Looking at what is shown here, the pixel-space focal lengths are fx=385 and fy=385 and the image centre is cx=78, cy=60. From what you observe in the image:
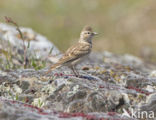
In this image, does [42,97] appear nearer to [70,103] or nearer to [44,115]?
[70,103]

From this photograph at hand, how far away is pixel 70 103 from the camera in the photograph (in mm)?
9328

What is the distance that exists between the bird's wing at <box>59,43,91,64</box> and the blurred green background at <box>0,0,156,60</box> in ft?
57.8

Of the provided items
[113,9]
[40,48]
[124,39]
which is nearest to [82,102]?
[40,48]

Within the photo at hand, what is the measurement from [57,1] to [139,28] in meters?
8.83

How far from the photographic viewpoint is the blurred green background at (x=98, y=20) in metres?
31.5

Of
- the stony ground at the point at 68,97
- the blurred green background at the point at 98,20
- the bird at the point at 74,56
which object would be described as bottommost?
the stony ground at the point at 68,97

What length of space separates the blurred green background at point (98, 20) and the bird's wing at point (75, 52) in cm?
1762

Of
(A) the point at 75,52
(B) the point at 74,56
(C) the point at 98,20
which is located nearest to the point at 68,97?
(B) the point at 74,56

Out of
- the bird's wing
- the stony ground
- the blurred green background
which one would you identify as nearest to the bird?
the bird's wing

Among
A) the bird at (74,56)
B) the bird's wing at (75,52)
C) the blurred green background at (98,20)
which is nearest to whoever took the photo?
the bird at (74,56)

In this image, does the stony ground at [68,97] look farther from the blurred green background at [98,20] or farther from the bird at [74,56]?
the blurred green background at [98,20]

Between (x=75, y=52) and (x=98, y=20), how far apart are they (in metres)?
24.2

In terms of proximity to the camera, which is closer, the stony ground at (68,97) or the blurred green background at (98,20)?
the stony ground at (68,97)

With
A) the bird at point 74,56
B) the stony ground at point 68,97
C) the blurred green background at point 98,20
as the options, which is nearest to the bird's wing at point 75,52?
the bird at point 74,56
